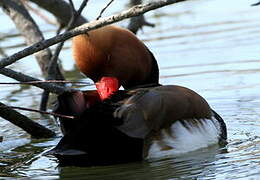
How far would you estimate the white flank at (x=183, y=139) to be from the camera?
4.97 meters

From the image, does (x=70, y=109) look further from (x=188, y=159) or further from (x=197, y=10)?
(x=197, y=10)

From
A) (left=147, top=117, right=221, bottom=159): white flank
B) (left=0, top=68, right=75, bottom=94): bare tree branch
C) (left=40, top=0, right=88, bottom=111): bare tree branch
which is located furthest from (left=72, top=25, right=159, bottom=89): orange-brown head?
(left=40, top=0, right=88, bottom=111): bare tree branch

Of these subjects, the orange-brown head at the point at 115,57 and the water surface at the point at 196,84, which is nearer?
the water surface at the point at 196,84

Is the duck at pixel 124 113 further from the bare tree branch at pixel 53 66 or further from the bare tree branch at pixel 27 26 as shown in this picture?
the bare tree branch at pixel 27 26

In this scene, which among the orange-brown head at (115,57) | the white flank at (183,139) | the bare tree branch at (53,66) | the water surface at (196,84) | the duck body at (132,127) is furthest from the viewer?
the bare tree branch at (53,66)

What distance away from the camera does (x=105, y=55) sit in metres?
5.39

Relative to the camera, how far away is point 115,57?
5465 millimetres

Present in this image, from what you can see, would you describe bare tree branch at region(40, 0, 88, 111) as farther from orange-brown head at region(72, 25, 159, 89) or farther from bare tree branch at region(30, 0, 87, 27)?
orange-brown head at region(72, 25, 159, 89)

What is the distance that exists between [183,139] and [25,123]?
53.7 inches

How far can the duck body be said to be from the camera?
466cm

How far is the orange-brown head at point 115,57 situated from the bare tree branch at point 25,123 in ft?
2.37

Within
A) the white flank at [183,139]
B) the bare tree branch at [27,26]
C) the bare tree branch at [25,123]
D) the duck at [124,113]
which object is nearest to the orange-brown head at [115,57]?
the duck at [124,113]

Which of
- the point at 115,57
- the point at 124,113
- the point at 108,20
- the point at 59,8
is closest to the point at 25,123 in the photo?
the point at 115,57

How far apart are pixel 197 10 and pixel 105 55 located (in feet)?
17.9
